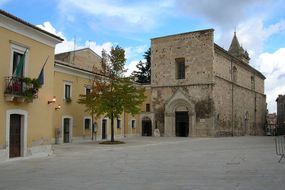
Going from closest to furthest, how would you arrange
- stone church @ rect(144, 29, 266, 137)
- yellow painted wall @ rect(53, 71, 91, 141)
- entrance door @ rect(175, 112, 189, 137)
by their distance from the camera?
1. yellow painted wall @ rect(53, 71, 91, 141)
2. stone church @ rect(144, 29, 266, 137)
3. entrance door @ rect(175, 112, 189, 137)

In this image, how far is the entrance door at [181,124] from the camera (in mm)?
47062

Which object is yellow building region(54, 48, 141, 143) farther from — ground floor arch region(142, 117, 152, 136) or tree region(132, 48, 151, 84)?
tree region(132, 48, 151, 84)

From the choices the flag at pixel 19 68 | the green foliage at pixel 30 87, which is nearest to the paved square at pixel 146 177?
the green foliage at pixel 30 87

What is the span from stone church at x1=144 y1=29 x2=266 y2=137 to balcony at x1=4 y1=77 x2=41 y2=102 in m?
28.7

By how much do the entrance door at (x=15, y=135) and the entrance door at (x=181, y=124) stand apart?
29947 mm

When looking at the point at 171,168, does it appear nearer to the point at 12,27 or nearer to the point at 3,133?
the point at 3,133

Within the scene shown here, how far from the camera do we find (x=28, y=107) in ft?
63.8

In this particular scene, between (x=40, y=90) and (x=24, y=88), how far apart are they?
1910 mm

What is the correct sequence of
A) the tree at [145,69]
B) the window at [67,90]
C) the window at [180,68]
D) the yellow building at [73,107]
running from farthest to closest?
the tree at [145,69]
the window at [180,68]
the window at [67,90]
the yellow building at [73,107]

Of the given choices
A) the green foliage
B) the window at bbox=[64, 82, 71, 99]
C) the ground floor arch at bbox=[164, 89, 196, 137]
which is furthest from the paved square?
the ground floor arch at bbox=[164, 89, 196, 137]

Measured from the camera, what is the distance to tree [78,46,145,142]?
106 feet

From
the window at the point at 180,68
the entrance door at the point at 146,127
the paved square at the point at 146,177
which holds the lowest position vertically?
the paved square at the point at 146,177

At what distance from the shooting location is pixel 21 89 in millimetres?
18469

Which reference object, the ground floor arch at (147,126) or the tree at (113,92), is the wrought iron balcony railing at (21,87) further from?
the ground floor arch at (147,126)
